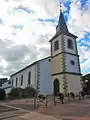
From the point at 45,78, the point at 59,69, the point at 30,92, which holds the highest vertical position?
the point at 59,69

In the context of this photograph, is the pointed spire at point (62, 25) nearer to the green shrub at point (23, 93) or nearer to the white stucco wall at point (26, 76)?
the white stucco wall at point (26, 76)

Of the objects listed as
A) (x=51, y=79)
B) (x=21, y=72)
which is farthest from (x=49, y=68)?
(x=21, y=72)

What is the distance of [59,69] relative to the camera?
2689 cm

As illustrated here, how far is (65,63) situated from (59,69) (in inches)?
54.3

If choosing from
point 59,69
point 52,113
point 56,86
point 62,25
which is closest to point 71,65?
point 59,69

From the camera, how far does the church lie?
2586 centimetres

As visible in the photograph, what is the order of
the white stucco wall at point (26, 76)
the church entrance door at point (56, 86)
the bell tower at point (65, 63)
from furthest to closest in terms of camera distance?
1. the white stucco wall at point (26, 76)
2. the church entrance door at point (56, 86)
3. the bell tower at point (65, 63)

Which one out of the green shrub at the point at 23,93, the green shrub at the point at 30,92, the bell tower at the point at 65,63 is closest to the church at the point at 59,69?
the bell tower at the point at 65,63

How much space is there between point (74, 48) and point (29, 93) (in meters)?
10.5

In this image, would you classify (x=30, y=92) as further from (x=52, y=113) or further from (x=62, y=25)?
(x=52, y=113)

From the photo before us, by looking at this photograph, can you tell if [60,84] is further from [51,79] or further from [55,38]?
[55,38]

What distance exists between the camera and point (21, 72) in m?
36.9

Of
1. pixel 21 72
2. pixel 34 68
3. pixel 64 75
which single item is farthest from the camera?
pixel 21 72

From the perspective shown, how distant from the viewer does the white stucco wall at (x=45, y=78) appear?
27.6 metres
